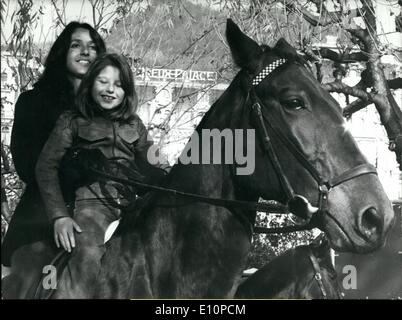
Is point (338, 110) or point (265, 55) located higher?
point (265, 55)

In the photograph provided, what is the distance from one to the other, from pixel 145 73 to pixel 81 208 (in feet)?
5.12

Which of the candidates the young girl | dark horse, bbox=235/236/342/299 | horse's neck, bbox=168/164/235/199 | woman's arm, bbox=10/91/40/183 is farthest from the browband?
woman's arm, bbox=10/91/40/183

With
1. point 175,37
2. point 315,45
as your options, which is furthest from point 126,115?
point 315,45

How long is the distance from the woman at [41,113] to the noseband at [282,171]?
118 cm

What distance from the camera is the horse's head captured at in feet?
8.75

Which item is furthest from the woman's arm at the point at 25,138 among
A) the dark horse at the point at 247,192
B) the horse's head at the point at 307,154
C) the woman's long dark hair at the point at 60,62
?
the horse's head at the point at 307,154

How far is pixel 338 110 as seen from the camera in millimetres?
2801

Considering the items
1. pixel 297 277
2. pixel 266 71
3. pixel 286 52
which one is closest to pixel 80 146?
pixel 266 71

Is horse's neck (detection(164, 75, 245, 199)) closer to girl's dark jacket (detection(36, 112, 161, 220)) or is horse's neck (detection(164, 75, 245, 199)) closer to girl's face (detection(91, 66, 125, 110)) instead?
girl's dark jacket (detection(36, 112, 161, 220))

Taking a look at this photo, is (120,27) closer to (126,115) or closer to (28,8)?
(28,8)

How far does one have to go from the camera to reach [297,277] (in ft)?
11.7

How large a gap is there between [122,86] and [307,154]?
118 centimetres

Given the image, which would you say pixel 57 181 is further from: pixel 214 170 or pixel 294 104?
pixel 294 104

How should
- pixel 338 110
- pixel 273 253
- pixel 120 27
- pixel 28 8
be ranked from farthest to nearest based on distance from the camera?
pixel 120 27 → pixel 28 8 → pixel 273 253 → pixel 338 110
